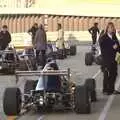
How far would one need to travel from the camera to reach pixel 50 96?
13680 millimetres

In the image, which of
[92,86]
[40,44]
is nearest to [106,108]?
[92,86]

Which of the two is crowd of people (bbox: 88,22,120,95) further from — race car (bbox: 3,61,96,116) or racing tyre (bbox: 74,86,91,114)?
racing tyre (bbox: 74,86,91,114)

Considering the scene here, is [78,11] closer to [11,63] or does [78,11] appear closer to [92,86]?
[11,63]

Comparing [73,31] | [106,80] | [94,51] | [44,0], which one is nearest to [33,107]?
[106,80]

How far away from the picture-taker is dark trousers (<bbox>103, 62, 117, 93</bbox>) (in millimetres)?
17344

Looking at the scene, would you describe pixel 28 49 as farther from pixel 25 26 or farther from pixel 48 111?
pixel 25 26

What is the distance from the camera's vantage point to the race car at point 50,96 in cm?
1348

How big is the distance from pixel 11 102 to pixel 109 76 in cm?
470

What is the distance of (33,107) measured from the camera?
1421 centimetres

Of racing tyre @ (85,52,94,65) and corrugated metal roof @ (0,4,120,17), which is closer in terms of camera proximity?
racing tyre @ (85,52,94,65)

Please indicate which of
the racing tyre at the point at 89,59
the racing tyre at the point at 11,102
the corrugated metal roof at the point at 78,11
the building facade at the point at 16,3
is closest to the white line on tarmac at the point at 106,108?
the racing tyre at the point at 11,102

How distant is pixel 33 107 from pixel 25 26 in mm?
47979

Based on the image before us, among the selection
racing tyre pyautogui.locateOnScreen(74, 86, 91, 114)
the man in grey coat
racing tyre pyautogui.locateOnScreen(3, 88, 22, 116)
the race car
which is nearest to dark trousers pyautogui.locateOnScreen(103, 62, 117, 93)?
the race car

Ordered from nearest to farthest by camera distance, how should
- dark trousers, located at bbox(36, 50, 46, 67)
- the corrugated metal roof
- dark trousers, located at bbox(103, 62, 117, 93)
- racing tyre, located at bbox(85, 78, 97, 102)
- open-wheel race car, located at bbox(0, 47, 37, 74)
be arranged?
racing tyre, located at bbox(85, 78, 97, 102) < dark trousers, located at bbox(103, 62, 117, 93) < open-wheel race car, located at bbox(0, 47, 37, 74) < dark trousers, located at bbox(36, 50, 46, 67) < the corrugated metal roof
